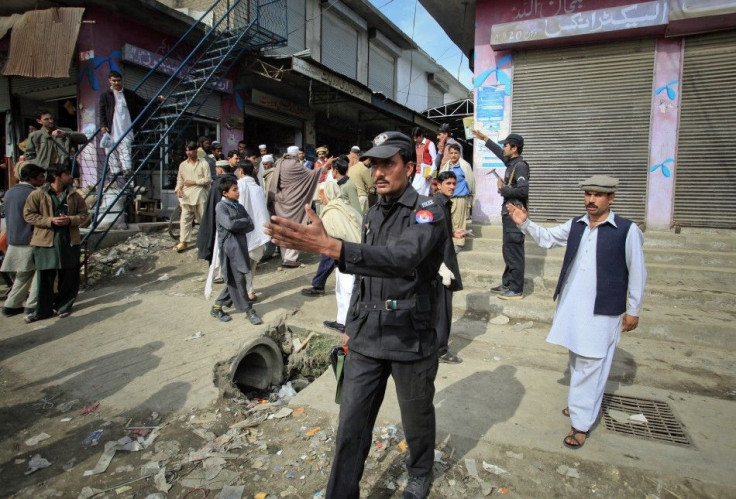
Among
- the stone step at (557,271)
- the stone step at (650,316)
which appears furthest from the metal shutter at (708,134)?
the stone step at (650,316)

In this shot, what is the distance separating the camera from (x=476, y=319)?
5449mm

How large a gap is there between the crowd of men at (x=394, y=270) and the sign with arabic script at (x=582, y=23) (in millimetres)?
3057

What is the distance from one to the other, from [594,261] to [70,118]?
12.6 meters

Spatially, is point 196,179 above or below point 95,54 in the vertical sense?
below

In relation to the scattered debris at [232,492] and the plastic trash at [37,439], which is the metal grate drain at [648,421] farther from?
the plastic trash at [37,439]

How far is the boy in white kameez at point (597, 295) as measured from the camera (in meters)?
2.86

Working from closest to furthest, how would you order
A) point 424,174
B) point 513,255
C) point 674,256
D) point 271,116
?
point 513,255 < point 674,256 < point 424,174 < point 271,116

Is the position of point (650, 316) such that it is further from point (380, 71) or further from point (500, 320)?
point (380, 71)

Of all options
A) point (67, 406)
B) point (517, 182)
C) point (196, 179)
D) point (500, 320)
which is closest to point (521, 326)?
point (500, 320)

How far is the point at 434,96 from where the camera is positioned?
25.0 meters

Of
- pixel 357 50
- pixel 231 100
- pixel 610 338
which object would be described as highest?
pixel 357 50

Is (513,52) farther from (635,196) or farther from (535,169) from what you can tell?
(635,196)

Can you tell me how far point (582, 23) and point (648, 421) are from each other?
6.51 m

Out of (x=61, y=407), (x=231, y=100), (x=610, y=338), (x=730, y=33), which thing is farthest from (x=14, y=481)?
(x=231, y=100)
